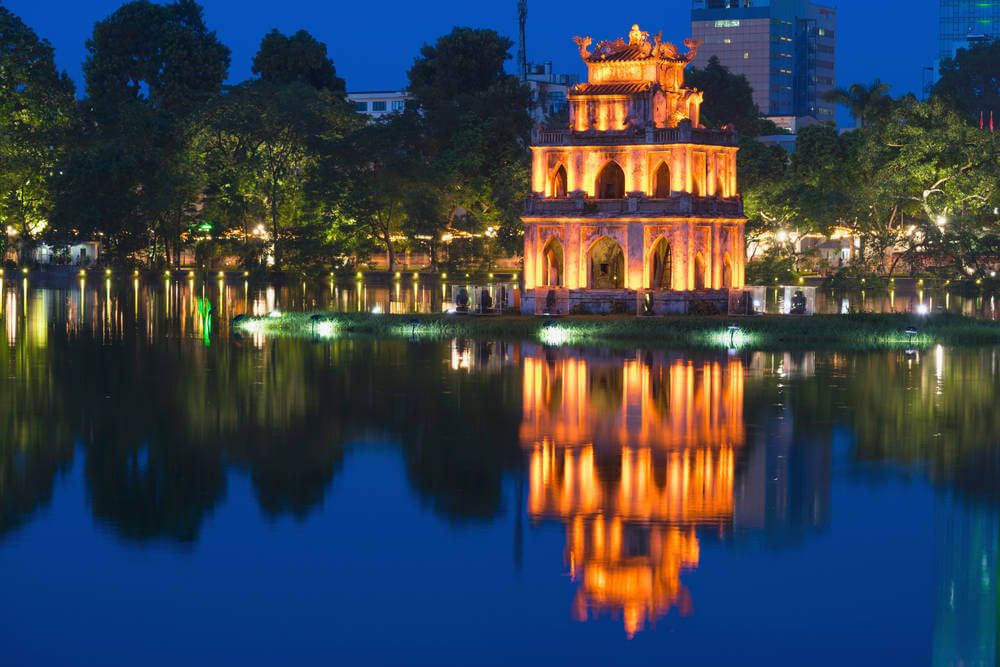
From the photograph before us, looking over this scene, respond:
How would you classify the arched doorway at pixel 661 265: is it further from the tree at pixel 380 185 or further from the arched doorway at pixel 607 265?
the tree at pixel 380 185

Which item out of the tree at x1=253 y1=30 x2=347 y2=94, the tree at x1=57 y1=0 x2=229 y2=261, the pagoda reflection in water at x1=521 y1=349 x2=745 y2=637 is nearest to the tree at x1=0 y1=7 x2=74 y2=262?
the tree at x1=57 y1=0 x2=229 y2=261

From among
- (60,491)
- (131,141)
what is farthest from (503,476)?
(131,141)

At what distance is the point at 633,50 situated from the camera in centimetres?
6112

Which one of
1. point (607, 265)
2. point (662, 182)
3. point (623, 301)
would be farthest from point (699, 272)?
point (607, 265)

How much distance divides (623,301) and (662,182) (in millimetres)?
4928

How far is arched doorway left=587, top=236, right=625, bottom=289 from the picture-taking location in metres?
62.2

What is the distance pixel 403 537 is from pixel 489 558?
176cm

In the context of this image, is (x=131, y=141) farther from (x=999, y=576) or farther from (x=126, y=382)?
(x=999, y=576)

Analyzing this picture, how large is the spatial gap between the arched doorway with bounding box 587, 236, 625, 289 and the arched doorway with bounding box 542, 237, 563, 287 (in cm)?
129

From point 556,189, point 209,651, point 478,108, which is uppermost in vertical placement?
point 478,108

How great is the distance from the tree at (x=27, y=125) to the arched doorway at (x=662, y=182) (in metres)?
40.4

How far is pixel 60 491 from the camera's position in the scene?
78.9 ft

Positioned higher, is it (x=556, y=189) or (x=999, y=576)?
(x=556, y=189)

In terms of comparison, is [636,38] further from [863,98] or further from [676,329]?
[863,98]
